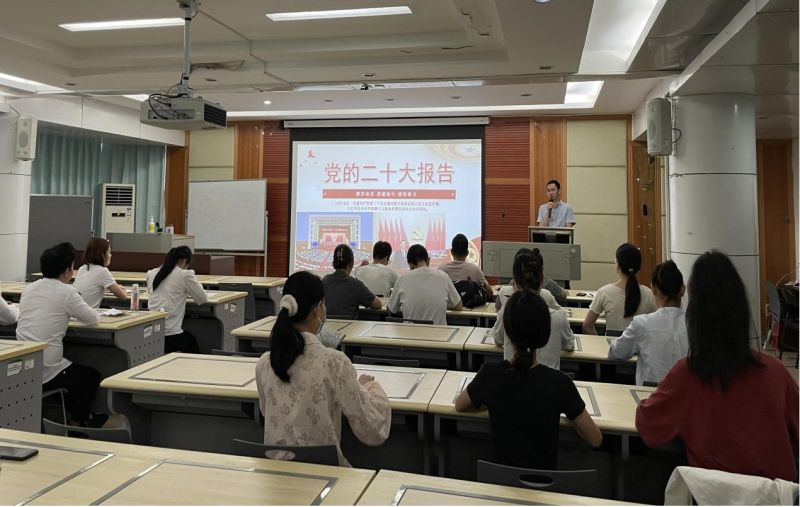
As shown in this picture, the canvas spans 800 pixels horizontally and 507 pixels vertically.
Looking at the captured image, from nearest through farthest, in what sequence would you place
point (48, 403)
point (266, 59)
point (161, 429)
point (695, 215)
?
point (161, 429)
point (48, 403)
point (695, 215)
point (266, 59)

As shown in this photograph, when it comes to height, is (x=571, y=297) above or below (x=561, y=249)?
below

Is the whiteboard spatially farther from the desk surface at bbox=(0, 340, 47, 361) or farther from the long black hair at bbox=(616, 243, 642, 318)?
the long black hair at bbox=(616, 243, 642, 318)

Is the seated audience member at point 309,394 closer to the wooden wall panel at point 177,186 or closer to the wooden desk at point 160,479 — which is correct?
the wooden desk at point 160,479

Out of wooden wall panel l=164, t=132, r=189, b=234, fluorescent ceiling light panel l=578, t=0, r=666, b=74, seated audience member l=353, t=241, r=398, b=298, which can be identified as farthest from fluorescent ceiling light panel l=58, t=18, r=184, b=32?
wooden wall panel l=164, t=132, r=189, b=234

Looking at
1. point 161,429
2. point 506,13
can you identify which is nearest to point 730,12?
point 506,13

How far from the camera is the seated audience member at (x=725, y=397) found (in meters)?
1.54

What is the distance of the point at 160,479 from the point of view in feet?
4.62

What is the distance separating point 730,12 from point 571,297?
2.46m

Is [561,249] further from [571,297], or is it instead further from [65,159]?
[65,159]

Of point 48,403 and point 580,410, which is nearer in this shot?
point 580,410

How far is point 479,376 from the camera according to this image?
70.9 inches

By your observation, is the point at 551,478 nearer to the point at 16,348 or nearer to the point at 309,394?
the point at 309,394

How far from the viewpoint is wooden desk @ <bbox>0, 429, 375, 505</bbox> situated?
1.31m

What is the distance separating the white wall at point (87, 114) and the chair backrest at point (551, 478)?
7.22 meters
